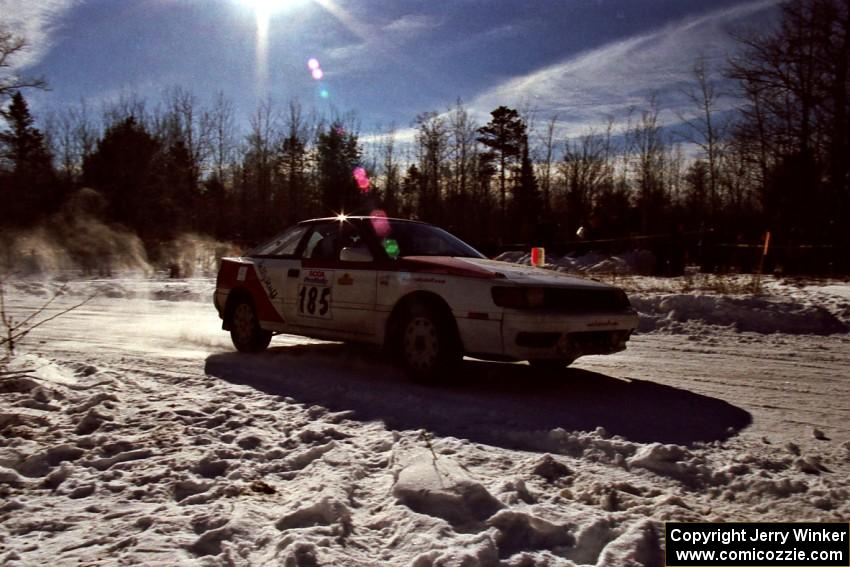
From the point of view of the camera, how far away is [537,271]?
217 inches

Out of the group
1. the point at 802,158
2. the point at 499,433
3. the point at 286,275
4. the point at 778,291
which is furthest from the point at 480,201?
→ the point at 499,433

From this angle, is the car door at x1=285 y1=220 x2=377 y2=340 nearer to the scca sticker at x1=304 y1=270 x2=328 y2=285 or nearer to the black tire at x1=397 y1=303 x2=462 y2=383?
the scca sticker at x1=304 y1=270 x2=328 y2=285

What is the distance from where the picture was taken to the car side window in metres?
6.14

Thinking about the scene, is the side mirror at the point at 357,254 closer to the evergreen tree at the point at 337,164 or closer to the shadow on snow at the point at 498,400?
the shadow on snow at the point at 498,400

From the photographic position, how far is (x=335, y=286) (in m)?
6.07

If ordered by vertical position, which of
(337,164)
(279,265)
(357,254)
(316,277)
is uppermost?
(337,164)

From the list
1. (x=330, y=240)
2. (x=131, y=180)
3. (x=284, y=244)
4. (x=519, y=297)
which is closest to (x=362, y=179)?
(x=131, y=180)

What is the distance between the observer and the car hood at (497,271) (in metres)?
4.96

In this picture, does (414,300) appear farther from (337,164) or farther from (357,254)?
(337,164)

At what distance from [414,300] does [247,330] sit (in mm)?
2636

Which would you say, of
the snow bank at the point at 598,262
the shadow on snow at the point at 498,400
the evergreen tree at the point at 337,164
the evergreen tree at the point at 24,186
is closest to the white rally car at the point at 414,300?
the shadow on snow at the point at 498,400

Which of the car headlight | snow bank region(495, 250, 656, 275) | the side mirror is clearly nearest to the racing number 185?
the side mirror

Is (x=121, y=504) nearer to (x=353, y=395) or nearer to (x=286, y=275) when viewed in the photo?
(x=353, y=395)

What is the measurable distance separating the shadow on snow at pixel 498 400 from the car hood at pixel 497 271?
2.87 ft
